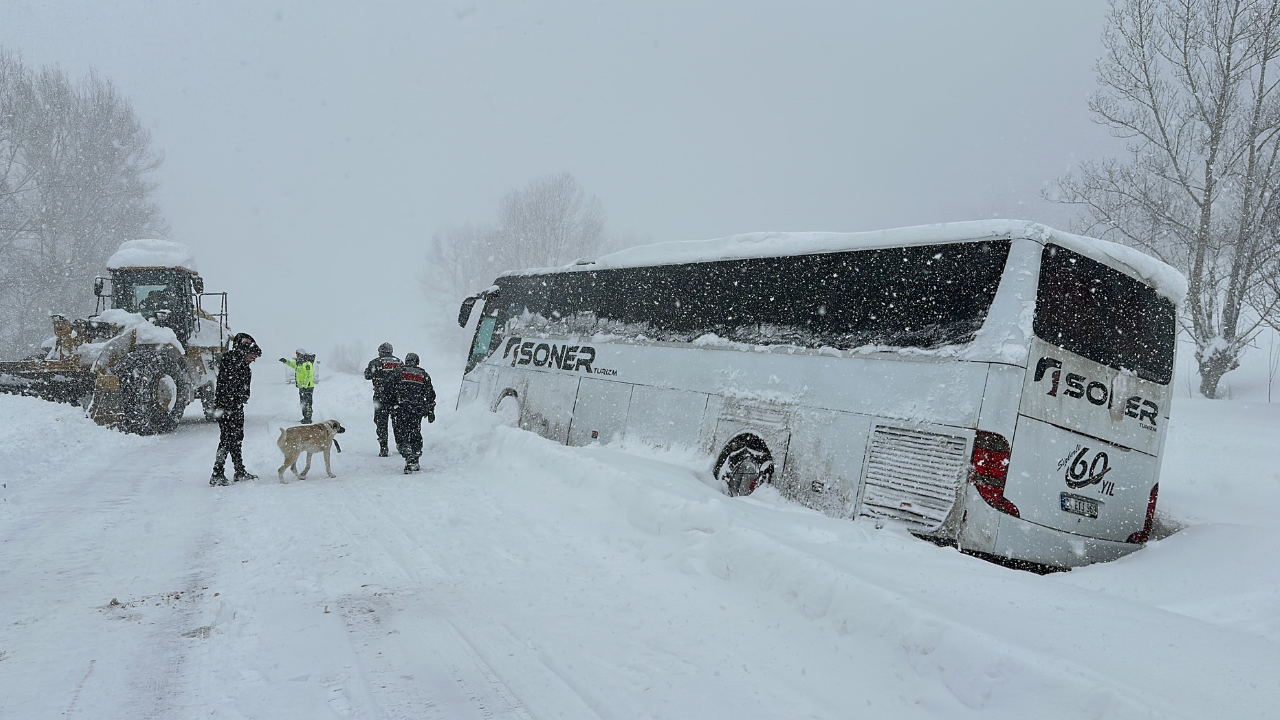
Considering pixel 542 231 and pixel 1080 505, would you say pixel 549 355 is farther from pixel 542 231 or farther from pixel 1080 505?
pixel 542 231

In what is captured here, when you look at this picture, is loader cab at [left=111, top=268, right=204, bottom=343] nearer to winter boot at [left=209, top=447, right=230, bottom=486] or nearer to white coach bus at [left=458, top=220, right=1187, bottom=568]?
winter boot at [left=209, top=447, right=230, bottom=486]

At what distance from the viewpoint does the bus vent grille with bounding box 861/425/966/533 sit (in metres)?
5.28

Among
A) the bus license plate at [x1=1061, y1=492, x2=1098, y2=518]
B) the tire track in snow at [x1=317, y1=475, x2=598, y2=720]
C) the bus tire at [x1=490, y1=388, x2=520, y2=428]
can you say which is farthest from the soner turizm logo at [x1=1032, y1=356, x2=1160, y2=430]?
the bus tire at [x1=490, y1=388, x2=520, y2=428]

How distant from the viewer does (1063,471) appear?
532 cm

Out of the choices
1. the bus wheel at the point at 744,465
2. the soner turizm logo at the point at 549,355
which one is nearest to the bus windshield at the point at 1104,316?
the bus wheel at the point at 744,465

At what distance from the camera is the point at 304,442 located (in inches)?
339

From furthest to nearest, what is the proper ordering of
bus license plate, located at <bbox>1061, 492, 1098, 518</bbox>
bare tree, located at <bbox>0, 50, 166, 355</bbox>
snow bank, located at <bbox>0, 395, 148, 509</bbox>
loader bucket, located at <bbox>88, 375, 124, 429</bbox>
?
bare tree, located at <bbox>0, 50, 166, 355</bbox>
loader bucket, located at <bbox>88, 375, 124, 429</bbox>
snow bank, located at <bbox>0, 395, 148, 509</bbox>
bus license plate, located at <bbox>1061, 492, 1098, 518</bbox>

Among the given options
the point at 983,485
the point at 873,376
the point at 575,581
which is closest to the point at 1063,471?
the point at 983,485

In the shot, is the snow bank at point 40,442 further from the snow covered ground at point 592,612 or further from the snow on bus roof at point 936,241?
the snow on bus roof at point 936,241

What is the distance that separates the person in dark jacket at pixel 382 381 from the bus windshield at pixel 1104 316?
8.39m

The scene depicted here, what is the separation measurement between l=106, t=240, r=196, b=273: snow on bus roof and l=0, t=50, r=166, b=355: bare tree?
54.9ft

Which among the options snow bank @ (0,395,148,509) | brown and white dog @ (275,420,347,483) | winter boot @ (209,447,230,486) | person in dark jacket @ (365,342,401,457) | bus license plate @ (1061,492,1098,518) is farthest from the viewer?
person in dark jacket @ (365,342,401,457)

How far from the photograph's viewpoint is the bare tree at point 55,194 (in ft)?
86.9

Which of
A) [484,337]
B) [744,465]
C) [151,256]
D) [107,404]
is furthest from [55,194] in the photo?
[744,465]
